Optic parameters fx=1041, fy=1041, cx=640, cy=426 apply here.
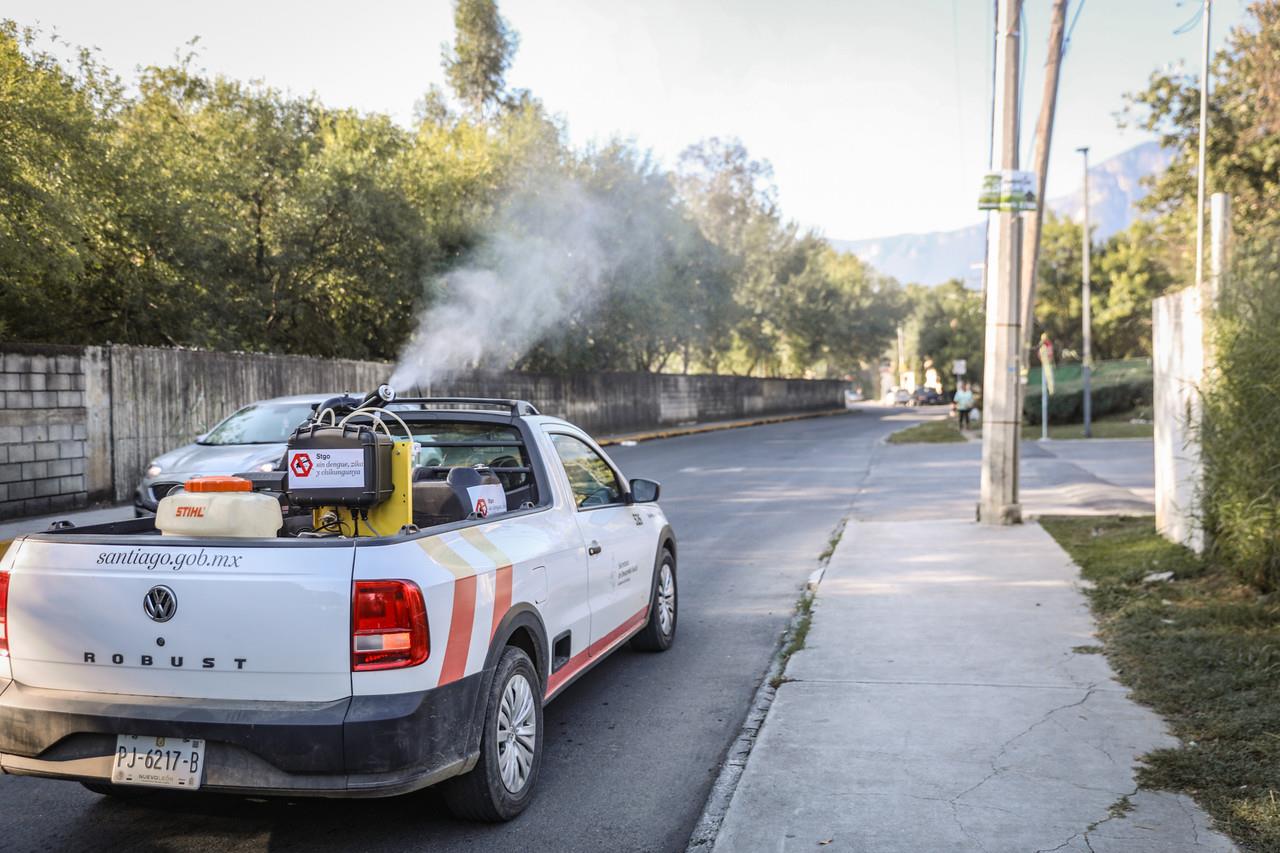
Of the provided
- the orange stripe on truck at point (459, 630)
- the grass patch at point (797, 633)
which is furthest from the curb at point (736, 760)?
the orange stripe on truck at point (459, 630)

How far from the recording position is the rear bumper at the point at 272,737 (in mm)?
3369

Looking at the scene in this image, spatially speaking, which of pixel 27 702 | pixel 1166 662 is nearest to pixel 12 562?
pixel 27 702

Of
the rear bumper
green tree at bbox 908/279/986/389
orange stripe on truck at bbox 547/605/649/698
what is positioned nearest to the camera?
the rear bumper

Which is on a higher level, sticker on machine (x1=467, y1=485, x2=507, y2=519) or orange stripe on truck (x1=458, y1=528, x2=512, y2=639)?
sticker on machine (x1=467, y1=485, x2=507, y2=519)

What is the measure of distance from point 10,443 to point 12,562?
33.3 feet

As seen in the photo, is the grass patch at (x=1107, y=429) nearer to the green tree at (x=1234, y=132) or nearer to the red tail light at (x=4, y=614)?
the green tree at (x=1234, y=132)

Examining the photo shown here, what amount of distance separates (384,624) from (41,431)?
11.6 metres

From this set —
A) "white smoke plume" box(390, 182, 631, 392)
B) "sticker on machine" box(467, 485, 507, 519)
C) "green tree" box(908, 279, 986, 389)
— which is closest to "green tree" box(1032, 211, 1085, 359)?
"green tree" box(908, 279, 986, 389)

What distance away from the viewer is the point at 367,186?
76.0ft

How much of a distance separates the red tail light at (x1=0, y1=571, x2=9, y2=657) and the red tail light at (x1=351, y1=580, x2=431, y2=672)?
135 centimetres

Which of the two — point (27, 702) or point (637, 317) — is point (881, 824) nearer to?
point (27, 702)

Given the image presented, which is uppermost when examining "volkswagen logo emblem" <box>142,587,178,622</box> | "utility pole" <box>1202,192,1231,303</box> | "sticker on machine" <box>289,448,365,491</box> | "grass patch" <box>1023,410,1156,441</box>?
"utility pole" <box>1202,192,1231,303</box>

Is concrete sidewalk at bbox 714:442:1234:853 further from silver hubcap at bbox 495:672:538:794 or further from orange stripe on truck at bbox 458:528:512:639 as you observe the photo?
orange stripe on truck at bbox 458:528:512:639

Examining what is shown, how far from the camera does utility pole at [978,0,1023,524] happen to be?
11609 millimetres
